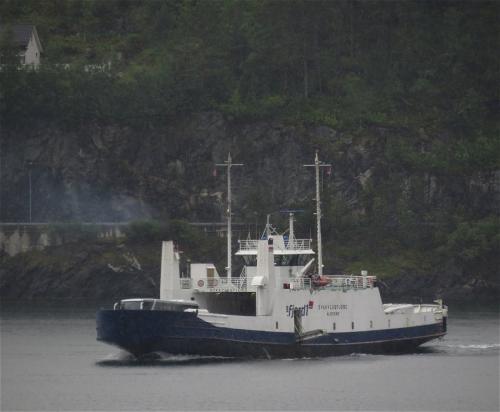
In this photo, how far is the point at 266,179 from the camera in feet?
481

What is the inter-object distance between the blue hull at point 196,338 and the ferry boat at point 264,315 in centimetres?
5

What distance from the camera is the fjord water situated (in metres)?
74.4

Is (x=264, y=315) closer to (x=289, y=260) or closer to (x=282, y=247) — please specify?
(x=289, y=260)

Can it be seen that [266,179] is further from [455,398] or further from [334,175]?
[455,398]

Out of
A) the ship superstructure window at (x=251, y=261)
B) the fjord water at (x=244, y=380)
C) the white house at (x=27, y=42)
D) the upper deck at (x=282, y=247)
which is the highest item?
the white house at (x=27, y=42)

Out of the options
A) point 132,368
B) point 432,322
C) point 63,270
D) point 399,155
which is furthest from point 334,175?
point 132,368

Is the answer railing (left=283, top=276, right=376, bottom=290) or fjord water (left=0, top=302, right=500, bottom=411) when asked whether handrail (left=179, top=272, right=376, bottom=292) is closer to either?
railing (left=283, top=276, right=376, bottom=290)

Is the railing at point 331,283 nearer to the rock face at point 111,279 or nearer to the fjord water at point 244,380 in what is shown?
the fjord water at point 244,380

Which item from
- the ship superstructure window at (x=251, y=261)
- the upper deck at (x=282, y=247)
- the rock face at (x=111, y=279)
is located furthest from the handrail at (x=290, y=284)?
the rock face at (x=111, y=279)

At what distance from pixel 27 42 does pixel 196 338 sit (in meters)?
83.3

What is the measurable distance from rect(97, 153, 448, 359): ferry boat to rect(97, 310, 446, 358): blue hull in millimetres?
52

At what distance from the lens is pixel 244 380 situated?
79.9 m

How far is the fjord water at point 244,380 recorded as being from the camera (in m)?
74.4

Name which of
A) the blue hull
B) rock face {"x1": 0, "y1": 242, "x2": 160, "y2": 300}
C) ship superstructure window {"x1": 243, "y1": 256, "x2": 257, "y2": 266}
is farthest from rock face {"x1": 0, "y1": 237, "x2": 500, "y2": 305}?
the blue hull
